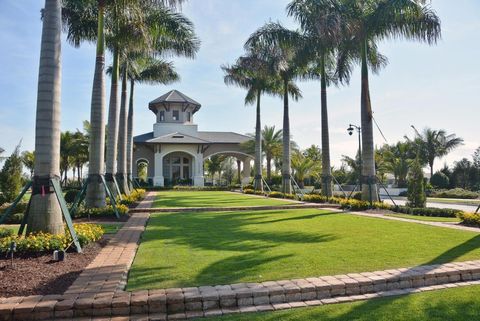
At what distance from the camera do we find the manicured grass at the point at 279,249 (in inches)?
253

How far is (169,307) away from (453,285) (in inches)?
170

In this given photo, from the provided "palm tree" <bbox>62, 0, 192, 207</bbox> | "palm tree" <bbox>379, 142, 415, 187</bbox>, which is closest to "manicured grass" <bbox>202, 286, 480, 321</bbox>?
"palm tree" <bbox>62, 0, 192, 207</bbox>

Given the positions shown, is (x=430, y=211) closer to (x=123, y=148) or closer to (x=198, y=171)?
(x=123, y=148)

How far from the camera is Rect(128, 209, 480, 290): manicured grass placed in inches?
253

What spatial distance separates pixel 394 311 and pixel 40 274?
17.6ft

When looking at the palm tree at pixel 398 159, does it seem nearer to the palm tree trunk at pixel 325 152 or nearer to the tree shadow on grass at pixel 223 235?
the palm tree trunk at pixel 325 152

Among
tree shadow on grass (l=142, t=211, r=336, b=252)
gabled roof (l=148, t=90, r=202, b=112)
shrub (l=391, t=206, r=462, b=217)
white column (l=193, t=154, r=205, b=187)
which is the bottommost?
tree shadow on grass (l=142, t=211, r=336, b=252)

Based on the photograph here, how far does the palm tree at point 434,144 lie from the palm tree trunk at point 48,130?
45.1 meters

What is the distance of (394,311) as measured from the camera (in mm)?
5008

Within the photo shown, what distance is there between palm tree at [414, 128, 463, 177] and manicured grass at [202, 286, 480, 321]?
4531 centimetres

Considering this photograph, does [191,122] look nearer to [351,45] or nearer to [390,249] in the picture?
[351,45]

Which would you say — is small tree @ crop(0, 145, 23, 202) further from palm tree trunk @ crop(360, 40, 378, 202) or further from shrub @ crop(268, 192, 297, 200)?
palm tree trunk @ crop(360, 40, 378, 202)

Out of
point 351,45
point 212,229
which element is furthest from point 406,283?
point 351,45

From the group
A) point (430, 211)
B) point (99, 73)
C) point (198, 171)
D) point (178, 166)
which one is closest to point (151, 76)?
point (99, 73)
